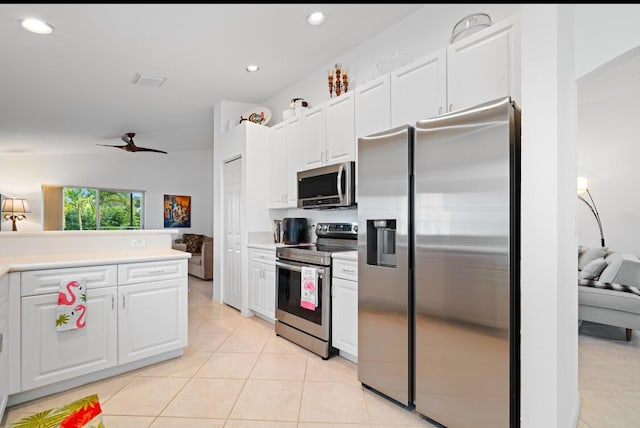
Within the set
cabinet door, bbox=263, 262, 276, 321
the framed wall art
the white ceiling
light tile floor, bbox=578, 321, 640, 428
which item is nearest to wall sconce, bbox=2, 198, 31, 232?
the white ceiling

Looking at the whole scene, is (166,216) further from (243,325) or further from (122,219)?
(243,325)

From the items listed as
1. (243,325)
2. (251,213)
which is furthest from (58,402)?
(251,213)

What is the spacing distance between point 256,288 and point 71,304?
1.89m

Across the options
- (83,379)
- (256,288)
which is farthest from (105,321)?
(256,288)

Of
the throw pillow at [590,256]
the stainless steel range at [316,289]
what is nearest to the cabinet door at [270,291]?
the stainless steel range at [316,289]

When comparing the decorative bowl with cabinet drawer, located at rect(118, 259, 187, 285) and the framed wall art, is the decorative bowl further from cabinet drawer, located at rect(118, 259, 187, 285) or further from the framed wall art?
the framed wall art

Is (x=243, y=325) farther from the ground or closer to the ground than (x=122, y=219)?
closer to the ground

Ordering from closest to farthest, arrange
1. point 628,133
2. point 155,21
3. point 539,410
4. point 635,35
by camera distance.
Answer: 1. point 539,410
2. point 635,35
3. point 155,21
4. point 628,133

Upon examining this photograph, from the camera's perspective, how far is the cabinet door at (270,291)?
3.62 meters

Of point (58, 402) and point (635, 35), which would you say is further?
point (58, 402)

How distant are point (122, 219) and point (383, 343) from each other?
7319mm

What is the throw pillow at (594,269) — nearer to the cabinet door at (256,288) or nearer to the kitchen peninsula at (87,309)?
the cabinet door at (256,288)

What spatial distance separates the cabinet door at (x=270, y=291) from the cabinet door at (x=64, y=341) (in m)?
1.48

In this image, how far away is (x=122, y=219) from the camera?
25.5 feet
